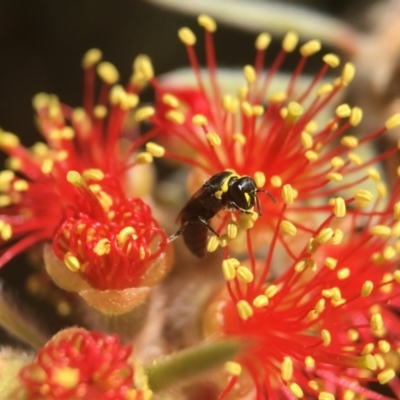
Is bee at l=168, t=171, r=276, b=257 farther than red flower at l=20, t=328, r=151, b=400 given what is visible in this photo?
Yes

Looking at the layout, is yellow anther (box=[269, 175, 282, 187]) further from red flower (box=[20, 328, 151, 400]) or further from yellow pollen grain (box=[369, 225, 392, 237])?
red flower (box=[20, 328, 151, 400])

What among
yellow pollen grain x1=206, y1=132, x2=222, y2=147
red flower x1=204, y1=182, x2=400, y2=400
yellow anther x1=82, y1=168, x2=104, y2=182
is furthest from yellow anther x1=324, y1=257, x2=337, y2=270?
yellow anther x1=82, y1=168, x2=104, y2=182

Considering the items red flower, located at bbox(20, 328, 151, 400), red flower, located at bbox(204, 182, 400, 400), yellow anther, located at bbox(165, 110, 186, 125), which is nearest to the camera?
red flower, located at bbox(20, 328, 151, 400)

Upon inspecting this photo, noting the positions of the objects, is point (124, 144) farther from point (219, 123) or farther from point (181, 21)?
point (181, 21)

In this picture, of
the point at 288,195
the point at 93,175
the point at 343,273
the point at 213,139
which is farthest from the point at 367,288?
the point at 93,175

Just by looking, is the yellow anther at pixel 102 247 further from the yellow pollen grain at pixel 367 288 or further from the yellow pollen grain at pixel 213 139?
the yellow pollen grain at pixel 367 288

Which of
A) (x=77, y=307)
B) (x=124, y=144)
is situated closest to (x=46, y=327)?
(x=77, y=307)
